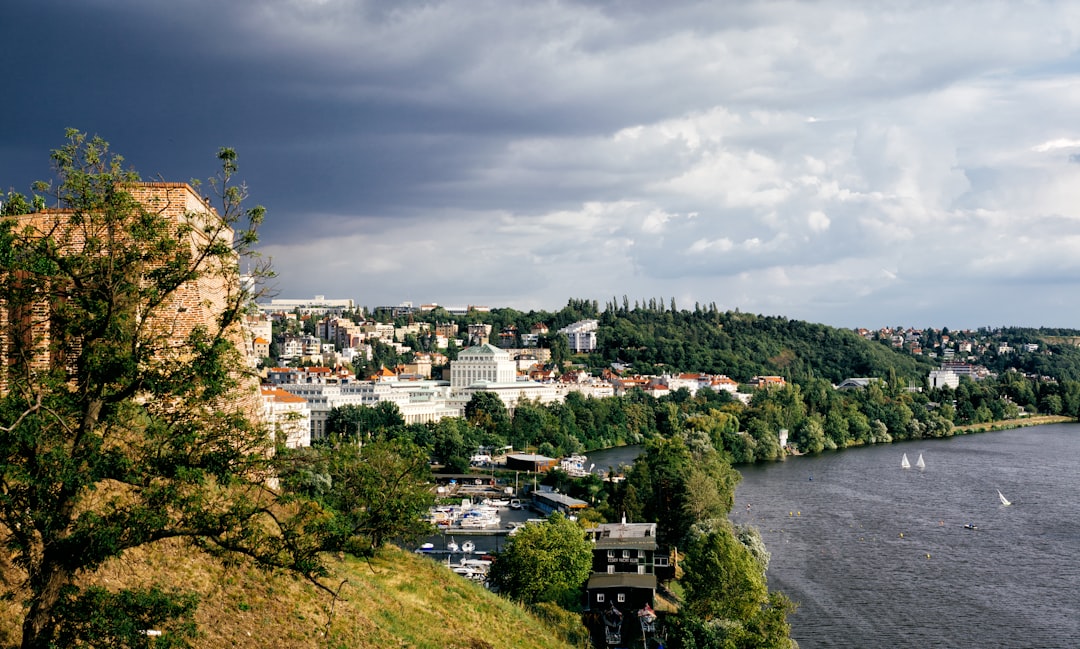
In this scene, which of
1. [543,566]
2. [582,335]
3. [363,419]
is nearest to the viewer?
[543,566]

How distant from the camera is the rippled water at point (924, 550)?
21.6 meters

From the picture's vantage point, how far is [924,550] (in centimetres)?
2862

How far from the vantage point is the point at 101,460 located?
5.93 m

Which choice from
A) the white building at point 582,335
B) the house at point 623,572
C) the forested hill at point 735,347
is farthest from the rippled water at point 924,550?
the white building at point 582,335

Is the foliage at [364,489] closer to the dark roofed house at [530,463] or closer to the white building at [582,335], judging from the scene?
the dark roofed house at [530,463]

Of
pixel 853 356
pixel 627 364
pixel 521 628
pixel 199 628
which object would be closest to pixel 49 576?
pixel 199 628

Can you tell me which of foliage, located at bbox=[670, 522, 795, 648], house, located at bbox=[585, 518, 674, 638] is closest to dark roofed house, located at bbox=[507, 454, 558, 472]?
house, located at bbox=[585, 518, 674, 638]

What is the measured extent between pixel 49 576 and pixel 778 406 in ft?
200

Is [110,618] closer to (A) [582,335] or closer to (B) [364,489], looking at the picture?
(B) [364,489]

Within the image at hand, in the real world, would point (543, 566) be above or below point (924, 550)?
above

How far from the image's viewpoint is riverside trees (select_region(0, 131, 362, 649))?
5.79 meters

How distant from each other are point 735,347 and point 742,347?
2.95 ft

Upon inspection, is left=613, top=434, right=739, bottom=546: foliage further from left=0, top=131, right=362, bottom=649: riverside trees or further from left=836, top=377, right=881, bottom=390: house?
left=836, top=377, right=881, bottom=390: house

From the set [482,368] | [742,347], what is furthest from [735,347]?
[482,368]
